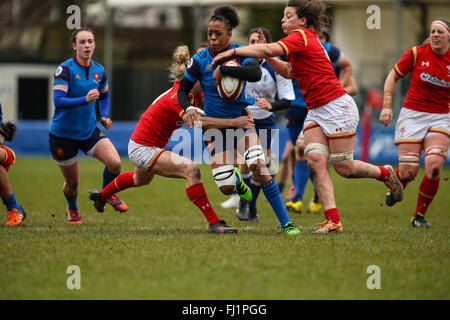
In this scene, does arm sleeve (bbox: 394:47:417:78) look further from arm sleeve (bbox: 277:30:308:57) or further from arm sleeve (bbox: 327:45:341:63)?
arm sleeve (bbox: 327:45:341:63)

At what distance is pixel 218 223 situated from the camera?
7.02 m

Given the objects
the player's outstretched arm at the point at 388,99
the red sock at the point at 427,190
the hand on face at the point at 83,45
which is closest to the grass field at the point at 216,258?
the red sock at the point at 427,190

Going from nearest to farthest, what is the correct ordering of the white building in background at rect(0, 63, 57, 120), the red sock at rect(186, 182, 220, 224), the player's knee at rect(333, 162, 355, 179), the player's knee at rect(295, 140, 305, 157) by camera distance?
the red sock at rect(186, 182, 220, 224) → the player's knee at rect(333, 162, 355, 179) → the player's knee at rect(295, 140, 305, 157) → the white building in background at rect(0, 63, 57, 120)

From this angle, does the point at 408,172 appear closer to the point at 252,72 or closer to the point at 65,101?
the point at 252,72

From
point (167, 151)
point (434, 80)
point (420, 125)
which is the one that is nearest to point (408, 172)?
point (420, 125)

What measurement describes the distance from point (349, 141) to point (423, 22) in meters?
20.2

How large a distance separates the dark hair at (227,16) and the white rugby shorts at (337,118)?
1.23 metres

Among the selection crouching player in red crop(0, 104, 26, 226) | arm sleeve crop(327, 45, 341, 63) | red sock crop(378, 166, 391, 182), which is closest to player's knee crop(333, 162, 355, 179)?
red sock crop(378, 166, 391, 182)

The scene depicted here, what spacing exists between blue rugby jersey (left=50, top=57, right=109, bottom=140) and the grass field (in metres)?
1.10

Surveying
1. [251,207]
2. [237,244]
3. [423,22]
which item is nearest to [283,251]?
[237,244]

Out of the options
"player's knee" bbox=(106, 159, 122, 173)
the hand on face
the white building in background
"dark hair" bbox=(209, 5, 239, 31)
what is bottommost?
the white building in background

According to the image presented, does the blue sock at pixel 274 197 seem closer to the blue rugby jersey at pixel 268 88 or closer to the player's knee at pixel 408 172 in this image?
the player's knee at pixel 408 172

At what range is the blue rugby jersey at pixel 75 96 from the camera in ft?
25.6

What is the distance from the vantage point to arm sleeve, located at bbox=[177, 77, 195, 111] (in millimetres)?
6629
